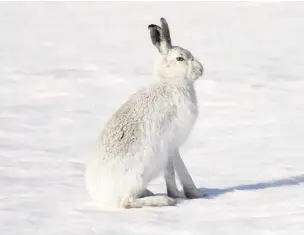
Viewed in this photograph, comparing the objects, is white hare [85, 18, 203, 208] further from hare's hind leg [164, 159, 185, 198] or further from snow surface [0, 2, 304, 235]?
snow surface [0, 2, 304, 235]

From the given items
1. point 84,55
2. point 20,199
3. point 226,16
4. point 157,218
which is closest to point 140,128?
point 157,218

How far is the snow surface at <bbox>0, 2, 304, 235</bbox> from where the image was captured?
455 cm

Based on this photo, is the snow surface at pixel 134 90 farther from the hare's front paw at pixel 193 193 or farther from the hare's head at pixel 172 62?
the hare's head at pixel 172 62

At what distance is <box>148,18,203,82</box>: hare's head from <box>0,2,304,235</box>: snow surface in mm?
733

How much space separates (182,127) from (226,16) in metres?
8.83

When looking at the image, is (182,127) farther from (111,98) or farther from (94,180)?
(111,98)

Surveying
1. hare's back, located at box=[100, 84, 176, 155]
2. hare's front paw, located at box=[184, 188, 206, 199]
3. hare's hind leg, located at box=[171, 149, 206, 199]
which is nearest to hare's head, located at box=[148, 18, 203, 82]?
hare's back, located at box=[100, 84, 176, 155]

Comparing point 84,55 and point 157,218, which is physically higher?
point 84,55

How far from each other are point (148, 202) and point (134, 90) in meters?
4.64

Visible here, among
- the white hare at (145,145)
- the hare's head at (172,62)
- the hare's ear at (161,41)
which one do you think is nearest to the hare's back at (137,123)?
the white hare at (145,145)

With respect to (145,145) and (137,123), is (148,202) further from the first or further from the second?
(137,123)

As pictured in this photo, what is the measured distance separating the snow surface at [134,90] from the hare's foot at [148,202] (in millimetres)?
61

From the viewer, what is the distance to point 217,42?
1177 cm

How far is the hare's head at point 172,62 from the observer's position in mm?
5125
